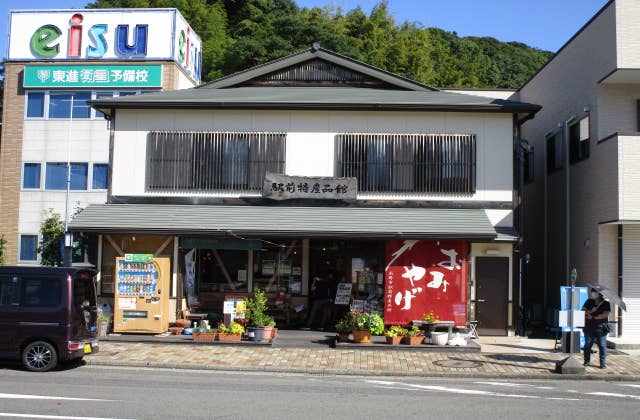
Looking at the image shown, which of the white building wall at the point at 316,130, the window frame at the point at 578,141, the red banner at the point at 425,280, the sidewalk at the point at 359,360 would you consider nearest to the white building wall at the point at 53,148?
the white building wall at the point at 316,130

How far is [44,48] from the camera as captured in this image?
36.7m

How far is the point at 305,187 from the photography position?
763 inches

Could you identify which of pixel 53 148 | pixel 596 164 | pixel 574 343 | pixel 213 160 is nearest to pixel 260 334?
pixel 213 160

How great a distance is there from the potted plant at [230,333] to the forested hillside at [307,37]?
32.7m

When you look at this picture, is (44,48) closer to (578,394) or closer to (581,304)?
(581,304)

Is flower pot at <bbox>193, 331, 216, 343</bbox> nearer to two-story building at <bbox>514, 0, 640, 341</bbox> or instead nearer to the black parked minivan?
the black parked minivan

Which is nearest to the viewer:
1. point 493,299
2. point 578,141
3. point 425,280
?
point 425,280

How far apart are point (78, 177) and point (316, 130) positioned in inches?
873

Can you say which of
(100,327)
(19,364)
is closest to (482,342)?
(100,327)

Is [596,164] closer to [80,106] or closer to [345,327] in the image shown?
[345,327]

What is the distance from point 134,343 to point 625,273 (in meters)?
13.7

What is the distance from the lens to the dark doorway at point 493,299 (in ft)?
61.7

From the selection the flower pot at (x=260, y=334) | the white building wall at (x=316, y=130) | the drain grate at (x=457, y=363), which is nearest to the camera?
the drain grate at (x=457, y=363)

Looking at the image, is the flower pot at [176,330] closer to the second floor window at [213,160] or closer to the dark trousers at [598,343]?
the second floor window at [213,160]
